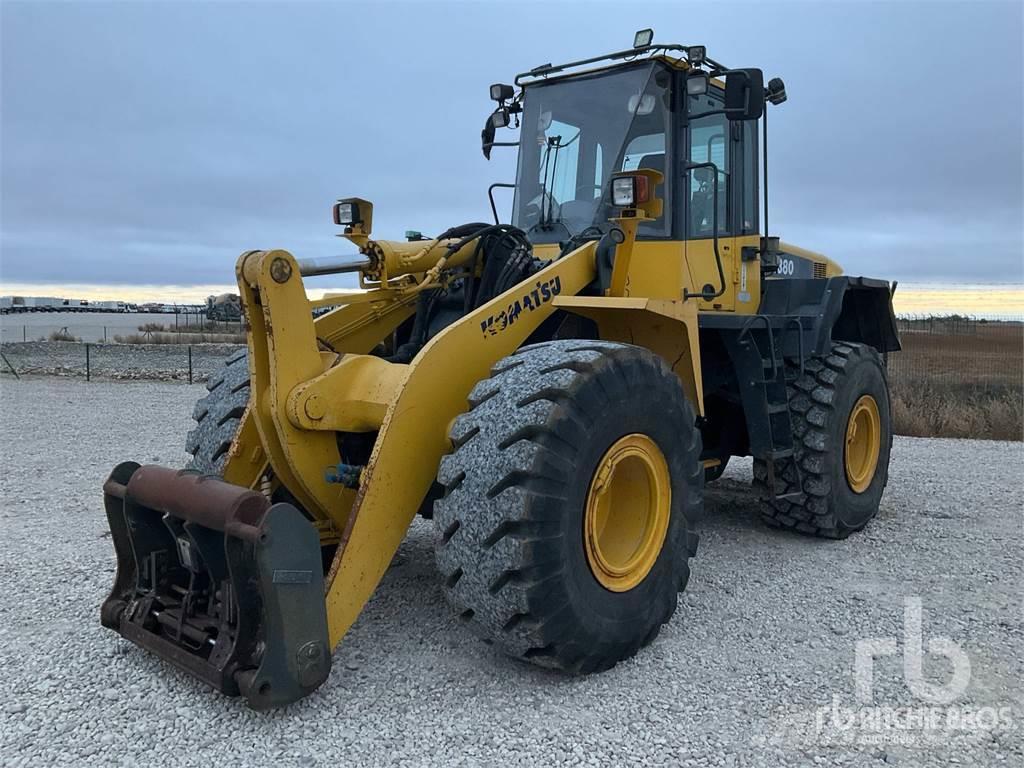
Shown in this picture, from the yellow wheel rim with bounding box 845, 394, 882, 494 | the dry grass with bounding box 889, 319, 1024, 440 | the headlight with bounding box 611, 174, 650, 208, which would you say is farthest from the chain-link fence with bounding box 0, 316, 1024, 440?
the headlight with bounding box 611, 174, 650, 208

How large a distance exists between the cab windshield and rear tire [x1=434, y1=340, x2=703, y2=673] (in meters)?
1.66

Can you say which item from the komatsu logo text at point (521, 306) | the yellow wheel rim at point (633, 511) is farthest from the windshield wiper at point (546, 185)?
the yellow wheel rim at point (633, 511)

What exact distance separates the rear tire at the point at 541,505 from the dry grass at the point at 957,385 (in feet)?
27.0

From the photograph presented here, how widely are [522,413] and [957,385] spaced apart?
14.3 meters

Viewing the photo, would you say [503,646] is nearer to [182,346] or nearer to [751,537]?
[751,537]

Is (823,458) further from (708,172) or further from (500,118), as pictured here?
(500,118)

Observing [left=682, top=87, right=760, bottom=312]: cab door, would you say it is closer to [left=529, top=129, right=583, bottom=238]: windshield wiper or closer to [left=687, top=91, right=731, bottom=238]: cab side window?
[left=687, top=91, right=731, bottom=238]: cab side window

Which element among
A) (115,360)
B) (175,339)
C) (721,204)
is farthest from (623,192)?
(175,339)

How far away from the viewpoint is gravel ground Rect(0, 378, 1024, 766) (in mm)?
2965

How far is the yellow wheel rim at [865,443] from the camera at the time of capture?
20.7 ft

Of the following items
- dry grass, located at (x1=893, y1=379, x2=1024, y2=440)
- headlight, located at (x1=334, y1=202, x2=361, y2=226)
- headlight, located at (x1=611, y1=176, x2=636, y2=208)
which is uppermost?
headlight, located at (x1=611, y1=176, x2=636, y2=208)

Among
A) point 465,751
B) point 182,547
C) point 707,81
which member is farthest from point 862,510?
point 182,547

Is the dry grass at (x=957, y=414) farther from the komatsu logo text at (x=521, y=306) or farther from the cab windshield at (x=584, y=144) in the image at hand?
the komatsu logo text at (x=521, y=306)

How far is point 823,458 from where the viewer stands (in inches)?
222
